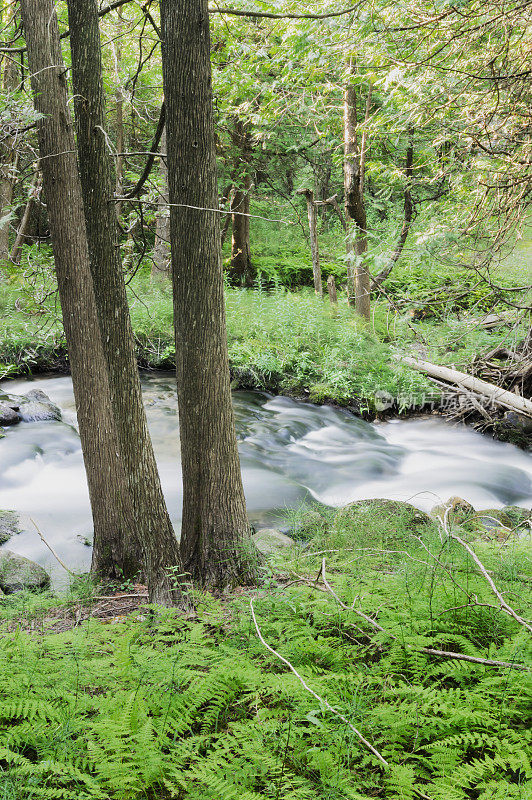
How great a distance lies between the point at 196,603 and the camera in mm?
3633

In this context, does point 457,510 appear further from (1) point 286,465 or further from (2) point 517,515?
(1) point 286,465

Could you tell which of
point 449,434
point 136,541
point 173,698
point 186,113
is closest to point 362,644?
point 173,698

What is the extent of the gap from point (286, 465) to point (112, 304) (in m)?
5.88

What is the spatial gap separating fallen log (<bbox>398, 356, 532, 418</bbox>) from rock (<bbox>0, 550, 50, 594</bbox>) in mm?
6832

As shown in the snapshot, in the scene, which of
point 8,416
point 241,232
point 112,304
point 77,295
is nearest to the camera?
point 112,304

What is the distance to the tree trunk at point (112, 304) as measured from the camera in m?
3.57

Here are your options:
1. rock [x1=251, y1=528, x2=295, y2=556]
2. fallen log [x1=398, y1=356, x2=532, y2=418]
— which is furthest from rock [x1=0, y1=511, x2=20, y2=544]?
fallen log [x1=398, y1=356, x2=532, y2=418]

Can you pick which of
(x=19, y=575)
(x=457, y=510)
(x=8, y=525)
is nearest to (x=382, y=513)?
(x=457, y=510)

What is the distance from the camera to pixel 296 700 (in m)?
2.29

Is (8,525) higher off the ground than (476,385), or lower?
lower

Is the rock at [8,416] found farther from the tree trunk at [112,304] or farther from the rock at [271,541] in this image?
the tree trunk at [112,304]

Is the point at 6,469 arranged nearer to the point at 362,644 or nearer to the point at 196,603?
the point at 196,603

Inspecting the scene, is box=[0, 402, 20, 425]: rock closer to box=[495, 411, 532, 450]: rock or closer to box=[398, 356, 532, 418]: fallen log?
box=[398, 356, 532, 418]: fallen log

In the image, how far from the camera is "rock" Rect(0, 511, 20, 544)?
6.52m
